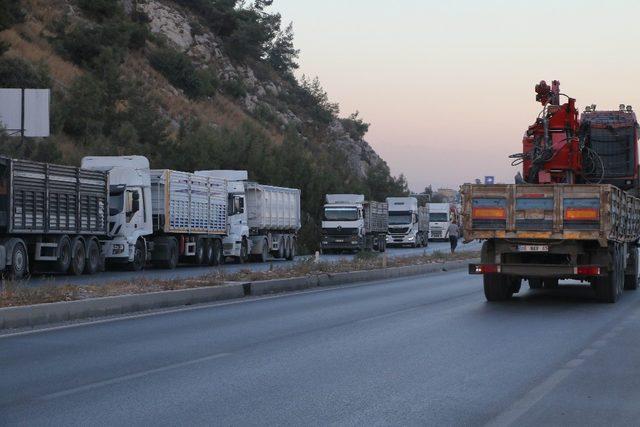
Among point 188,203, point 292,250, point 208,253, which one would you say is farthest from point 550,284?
point 292,250

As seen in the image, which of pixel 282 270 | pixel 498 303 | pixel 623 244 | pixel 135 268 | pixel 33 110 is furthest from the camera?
pixel 33 110

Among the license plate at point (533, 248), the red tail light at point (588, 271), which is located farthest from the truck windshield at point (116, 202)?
the red tail light at point (588, 271)

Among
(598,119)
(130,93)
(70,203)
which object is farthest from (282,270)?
(130,93)

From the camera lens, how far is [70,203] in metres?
30.5

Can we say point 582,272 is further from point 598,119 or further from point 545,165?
point 598,119

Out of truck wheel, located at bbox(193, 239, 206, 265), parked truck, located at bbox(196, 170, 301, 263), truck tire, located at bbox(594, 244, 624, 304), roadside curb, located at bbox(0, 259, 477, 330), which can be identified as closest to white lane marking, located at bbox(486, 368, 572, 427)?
roadside curb, located at bbox(0, 259, 477, 330)

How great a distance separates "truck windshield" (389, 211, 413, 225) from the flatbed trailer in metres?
48.9

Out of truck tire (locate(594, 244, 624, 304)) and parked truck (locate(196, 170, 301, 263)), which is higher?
parked truck (locate(196, 170, 301, 263))

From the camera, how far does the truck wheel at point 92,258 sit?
3150 centimetres

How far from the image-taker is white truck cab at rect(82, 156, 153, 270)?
110ft

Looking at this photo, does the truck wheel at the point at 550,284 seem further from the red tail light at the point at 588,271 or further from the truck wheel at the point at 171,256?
the truck wheel at the point at 171,256

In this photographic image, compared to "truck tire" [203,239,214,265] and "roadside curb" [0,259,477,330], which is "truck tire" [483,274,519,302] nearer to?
"roadside curb" [0,259,477,330]

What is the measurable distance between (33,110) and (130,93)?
1786cm

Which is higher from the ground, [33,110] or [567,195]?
[33,110]
